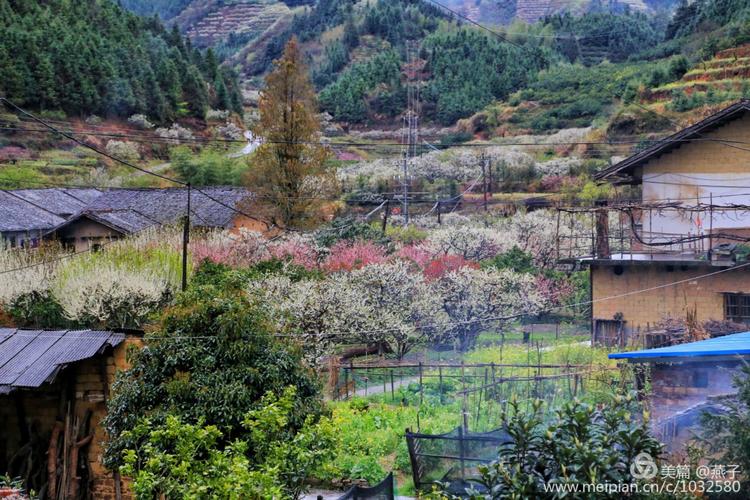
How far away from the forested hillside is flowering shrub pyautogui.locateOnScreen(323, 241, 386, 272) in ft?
140

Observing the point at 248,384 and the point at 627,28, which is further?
the point at 627,28

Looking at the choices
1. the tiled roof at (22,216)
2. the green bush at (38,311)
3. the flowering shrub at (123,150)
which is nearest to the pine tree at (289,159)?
the tiled roof at (22,216)

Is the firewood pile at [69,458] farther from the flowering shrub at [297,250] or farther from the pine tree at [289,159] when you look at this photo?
the pine tree at [289,159]

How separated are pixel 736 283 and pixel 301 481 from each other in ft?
46.1

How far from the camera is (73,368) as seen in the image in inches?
555

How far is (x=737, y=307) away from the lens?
19.8m

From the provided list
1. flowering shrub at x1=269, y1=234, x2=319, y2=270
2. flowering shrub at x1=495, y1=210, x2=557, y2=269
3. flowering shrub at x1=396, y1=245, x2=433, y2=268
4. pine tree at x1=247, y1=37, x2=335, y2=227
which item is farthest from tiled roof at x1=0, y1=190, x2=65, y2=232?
flowering shrub at x1=495, y1=210, x2=557, y2=269

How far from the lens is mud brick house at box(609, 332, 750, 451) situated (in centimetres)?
1034

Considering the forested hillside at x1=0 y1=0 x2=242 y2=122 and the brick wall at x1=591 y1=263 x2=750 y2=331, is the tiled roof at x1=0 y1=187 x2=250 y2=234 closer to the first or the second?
the brick wall at x1=591 y1=263 x2=750 y2=331

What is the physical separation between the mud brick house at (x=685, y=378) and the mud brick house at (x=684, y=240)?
26.0ft

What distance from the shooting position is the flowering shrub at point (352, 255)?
86.0 feet

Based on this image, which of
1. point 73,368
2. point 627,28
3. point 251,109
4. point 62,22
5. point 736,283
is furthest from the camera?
point 627,28

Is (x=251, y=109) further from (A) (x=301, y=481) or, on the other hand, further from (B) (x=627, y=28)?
(A) (x=301, y=481)

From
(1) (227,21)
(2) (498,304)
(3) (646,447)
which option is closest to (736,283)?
(2) (498,304)
